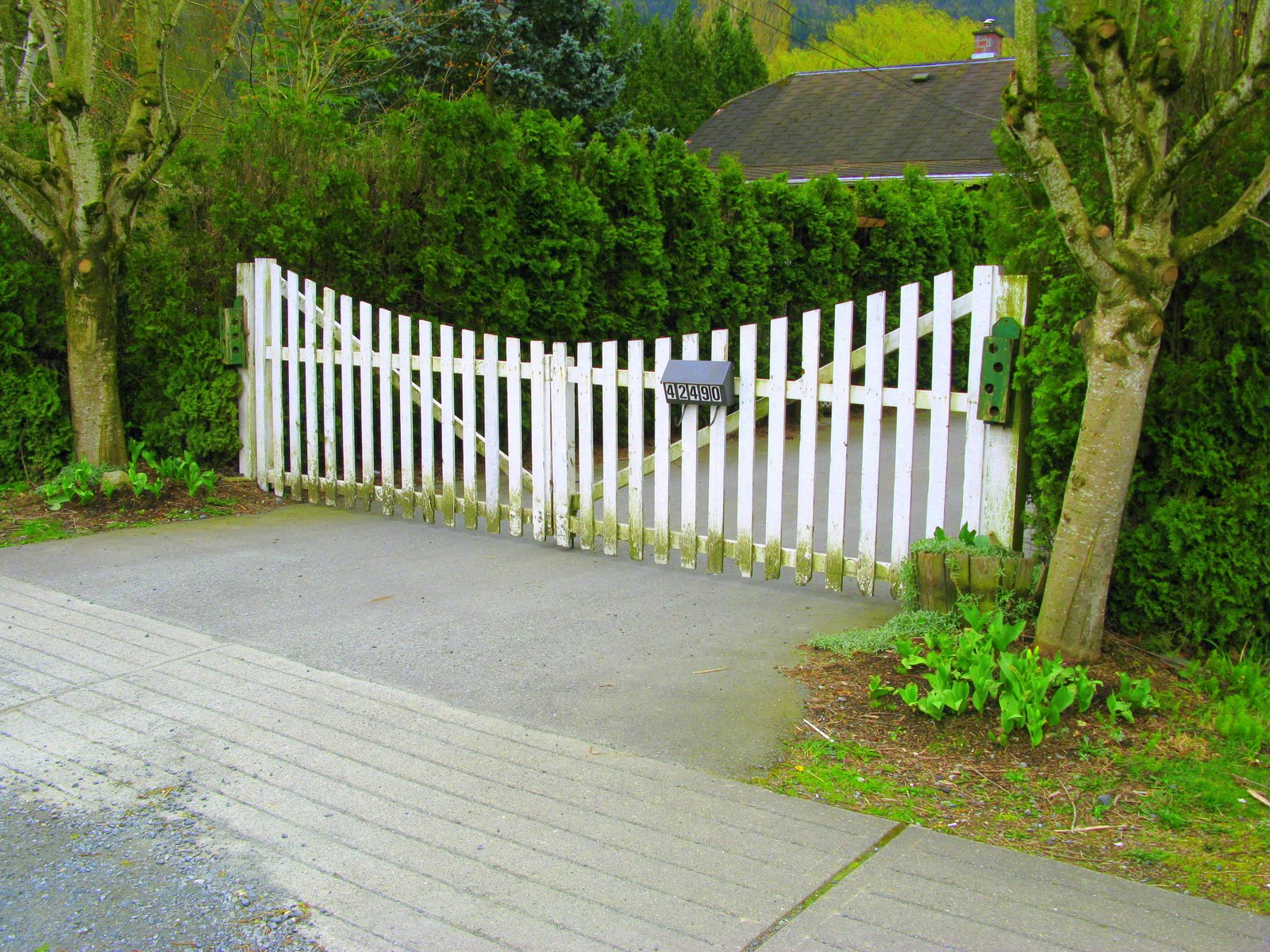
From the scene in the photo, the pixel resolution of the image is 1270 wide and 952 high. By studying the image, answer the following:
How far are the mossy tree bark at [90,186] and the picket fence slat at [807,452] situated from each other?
207 inches

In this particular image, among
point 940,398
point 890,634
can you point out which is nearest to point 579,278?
point 940,398

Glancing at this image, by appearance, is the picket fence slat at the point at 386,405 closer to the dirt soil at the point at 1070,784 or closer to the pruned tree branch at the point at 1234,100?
the dirt soil at the point at 1070,784

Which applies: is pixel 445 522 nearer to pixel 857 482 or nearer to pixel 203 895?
pixel 857 482

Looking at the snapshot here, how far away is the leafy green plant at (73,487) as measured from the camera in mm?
8023

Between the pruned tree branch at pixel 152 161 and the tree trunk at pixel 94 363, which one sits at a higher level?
the pruned tree branch at pixel 152 161

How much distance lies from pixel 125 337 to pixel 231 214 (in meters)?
1.36

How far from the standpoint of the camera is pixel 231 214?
873 centimetres

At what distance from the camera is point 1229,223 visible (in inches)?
164

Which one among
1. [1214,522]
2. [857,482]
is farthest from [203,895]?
[857,482]

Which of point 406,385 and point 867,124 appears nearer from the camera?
point 406,385

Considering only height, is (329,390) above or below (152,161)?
below

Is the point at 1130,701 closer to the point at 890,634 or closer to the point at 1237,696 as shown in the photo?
the point at 1237,696

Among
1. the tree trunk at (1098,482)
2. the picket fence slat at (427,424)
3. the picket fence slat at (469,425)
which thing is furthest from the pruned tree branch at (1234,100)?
the picket fence slat at (427,424)

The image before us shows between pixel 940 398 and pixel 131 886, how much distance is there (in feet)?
13.2
